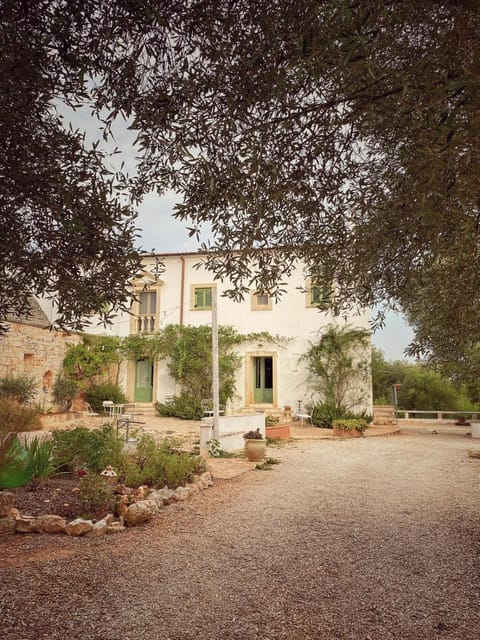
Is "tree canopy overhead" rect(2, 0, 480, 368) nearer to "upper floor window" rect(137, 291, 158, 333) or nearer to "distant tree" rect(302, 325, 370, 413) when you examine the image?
"distant tree" rect(302, 325, 370, 413)

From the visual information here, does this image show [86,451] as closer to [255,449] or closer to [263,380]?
[255,449]

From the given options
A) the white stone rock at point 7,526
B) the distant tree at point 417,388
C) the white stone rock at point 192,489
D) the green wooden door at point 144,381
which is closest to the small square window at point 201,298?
the green wooden door at point 144,381

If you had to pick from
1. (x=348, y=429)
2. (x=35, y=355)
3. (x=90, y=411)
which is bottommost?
(x=348, y=429)

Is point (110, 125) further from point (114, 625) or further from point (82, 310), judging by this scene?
point (114, 625)

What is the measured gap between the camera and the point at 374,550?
4023 millimetres

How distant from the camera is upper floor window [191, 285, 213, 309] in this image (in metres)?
16.7

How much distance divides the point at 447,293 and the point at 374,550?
2.42 meters

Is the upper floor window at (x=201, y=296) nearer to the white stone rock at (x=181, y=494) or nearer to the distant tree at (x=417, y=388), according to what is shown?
the distant tree at (x=417, y=388)

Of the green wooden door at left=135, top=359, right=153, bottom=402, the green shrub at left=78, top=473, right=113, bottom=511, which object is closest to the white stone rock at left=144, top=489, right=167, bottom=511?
the green shrub at left=78, top=473, right=113, bottom=511

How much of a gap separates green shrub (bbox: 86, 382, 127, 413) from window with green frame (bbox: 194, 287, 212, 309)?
416cm

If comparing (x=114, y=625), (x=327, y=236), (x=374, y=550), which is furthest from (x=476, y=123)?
(x=374, y=550)

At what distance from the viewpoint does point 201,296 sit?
55.0 feet

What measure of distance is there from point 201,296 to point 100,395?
5.00m

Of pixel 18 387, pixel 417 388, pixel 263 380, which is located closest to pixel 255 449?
pixel 18 387
